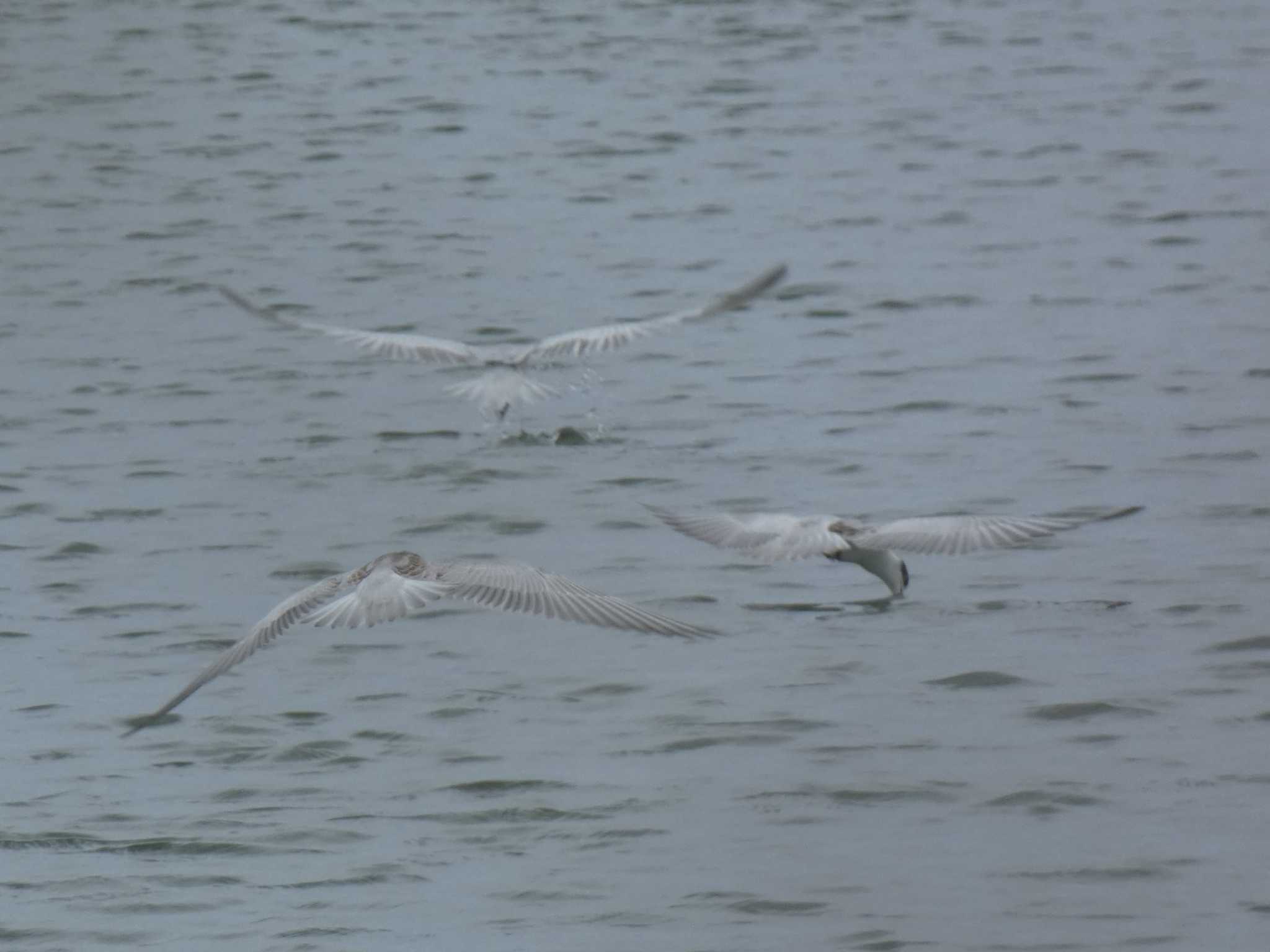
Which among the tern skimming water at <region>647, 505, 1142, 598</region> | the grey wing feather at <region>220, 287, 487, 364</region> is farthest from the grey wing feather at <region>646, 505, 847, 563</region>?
the grey wing feather at <region>220, 287, 487, 364</region>

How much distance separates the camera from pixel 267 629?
9789 mm

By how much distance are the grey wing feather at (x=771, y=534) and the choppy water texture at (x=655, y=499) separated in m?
0.42

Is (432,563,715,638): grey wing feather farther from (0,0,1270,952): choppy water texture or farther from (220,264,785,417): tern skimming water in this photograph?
(220,264,785,417): tern skimming water

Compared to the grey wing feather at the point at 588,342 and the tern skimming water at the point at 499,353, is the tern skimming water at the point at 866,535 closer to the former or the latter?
the grey wing feather at the point at 588,342

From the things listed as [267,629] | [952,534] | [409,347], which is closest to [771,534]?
[952,534]

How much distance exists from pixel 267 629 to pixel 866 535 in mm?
3190

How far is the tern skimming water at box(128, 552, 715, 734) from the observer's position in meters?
9.70

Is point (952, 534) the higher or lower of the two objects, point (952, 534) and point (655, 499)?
the higher

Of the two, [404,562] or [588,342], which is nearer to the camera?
[404,562]

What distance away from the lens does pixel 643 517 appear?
47.7ft

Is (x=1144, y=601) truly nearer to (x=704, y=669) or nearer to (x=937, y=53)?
(x=704, y=669)

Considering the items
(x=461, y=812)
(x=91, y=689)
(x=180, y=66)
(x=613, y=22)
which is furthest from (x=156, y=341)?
(x=613, y=22)

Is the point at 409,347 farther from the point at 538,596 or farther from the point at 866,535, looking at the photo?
the point at 538,596

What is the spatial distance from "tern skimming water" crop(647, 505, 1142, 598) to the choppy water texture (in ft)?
1.36
